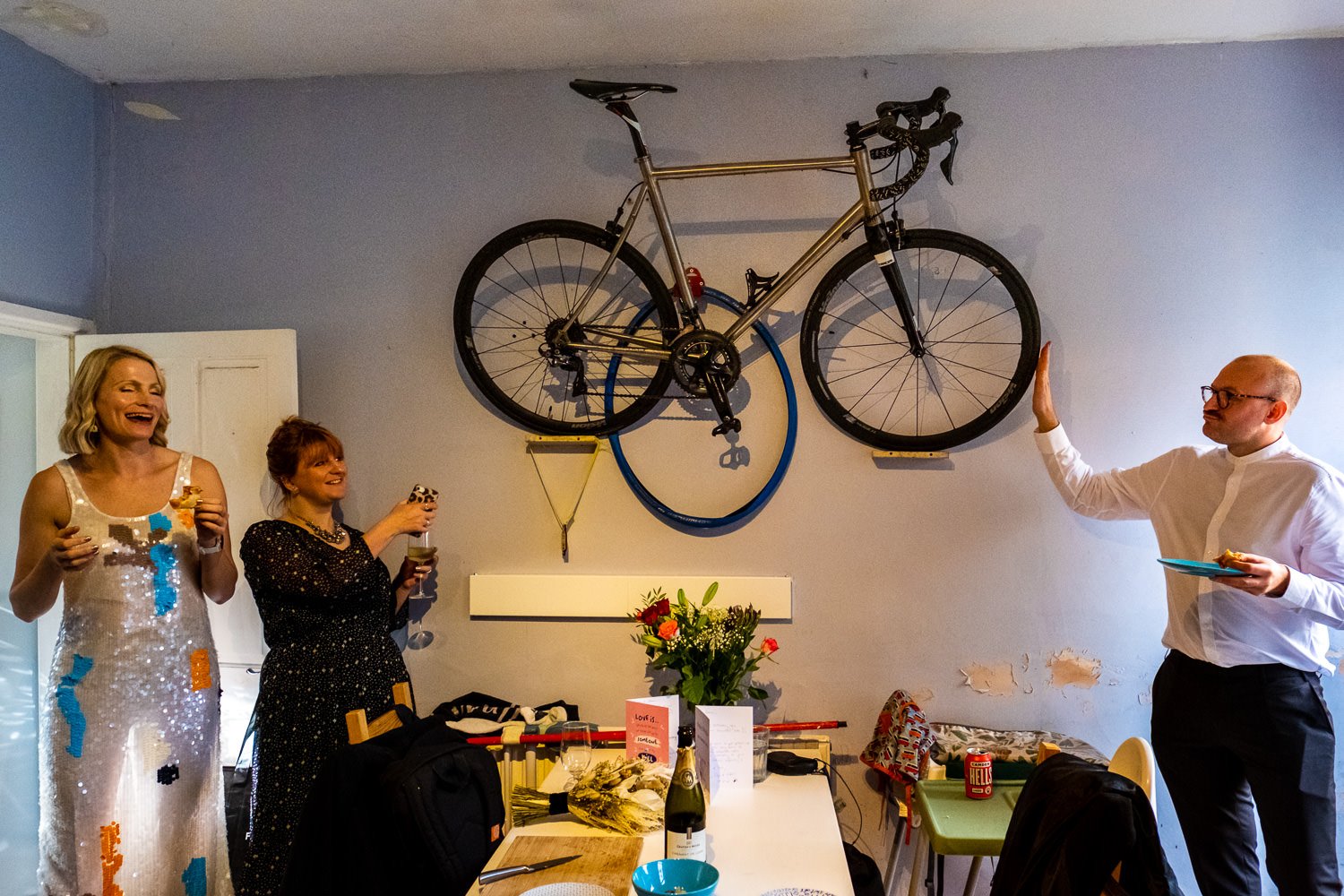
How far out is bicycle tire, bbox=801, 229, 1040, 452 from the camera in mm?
2998

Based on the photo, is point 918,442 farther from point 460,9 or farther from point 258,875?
point 258,875

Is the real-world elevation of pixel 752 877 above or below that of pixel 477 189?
below

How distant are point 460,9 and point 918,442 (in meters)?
1.82

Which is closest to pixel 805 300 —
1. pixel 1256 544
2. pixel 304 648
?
pixel 1256 544

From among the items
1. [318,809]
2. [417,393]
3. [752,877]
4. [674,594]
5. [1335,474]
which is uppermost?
[417,393]

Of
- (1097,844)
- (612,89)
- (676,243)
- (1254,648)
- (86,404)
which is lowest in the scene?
(1097,844)

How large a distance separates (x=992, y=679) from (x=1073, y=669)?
0.24 metres

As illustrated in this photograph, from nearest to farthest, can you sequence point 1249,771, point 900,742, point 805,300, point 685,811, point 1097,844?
point 1097,844 < point 685,811 < point 1249,771 < point 900,742 < point 805,300

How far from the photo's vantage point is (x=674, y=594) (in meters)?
3.07

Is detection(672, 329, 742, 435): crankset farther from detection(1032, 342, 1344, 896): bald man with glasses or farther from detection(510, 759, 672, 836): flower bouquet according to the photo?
detection(1032, 342, 1344, 896): bald man with glasses

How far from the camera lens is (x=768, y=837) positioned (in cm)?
213

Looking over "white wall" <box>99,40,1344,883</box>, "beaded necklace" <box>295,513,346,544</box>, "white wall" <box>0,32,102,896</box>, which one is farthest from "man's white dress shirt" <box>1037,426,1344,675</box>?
"white wall" <box>0,32,102,896</box>

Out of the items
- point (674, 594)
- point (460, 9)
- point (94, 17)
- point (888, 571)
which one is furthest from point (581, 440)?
point (94, 17)

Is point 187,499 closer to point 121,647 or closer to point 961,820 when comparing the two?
point 121,647
